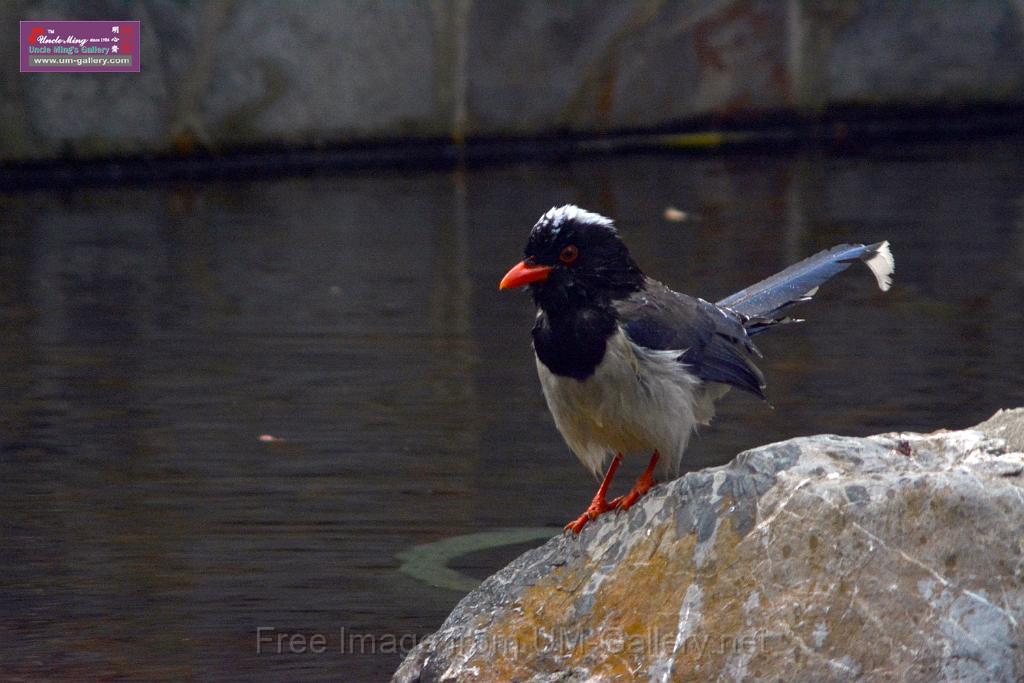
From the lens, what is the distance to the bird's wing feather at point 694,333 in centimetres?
427

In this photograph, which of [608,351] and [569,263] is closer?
[608,351]

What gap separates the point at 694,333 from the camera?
4.41 metres

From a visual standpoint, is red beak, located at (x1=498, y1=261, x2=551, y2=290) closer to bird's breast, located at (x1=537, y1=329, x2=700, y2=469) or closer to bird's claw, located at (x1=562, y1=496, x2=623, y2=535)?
bird's breast, located at (x1=537, y1=329, x2=700, y2=469)

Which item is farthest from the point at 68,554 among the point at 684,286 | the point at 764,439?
the point at 684,286

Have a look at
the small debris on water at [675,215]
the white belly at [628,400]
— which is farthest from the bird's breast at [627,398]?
the small debris on water at [675,215]

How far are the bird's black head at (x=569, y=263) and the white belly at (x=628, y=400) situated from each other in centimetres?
15

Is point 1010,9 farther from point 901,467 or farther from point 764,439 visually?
point 901,467

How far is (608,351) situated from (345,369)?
10.5 ft

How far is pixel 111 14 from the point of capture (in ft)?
35.6

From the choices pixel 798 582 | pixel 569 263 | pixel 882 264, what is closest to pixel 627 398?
pixel 569 263

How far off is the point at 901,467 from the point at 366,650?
1.48m

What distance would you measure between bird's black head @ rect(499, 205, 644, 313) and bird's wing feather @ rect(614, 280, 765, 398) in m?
0.08

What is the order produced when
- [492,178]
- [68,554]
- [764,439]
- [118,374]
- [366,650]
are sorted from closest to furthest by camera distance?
[366,650] < [68,554] < [764,439] < [118,374] < [492,178]

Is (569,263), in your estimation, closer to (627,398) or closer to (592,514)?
(627,398)
